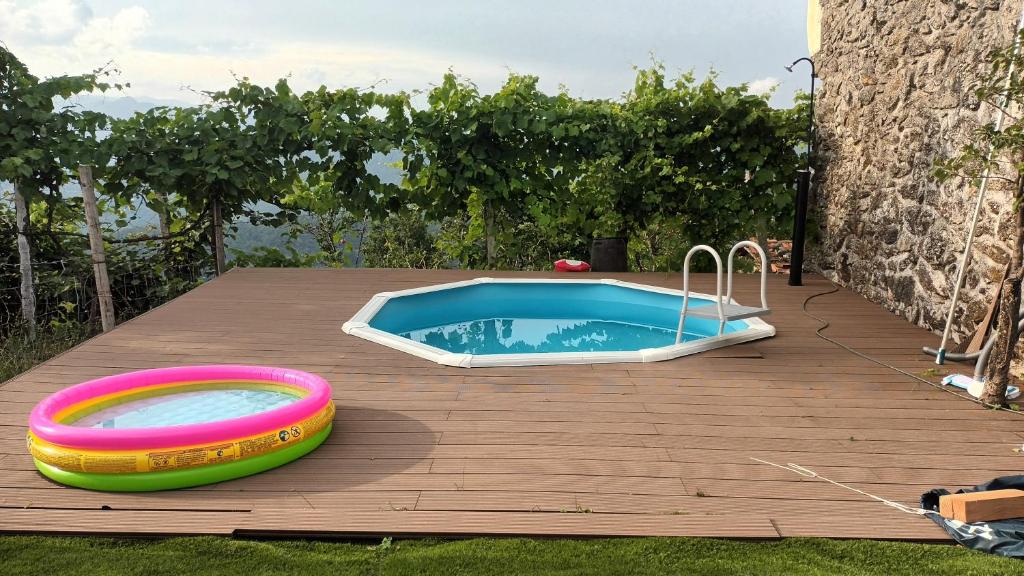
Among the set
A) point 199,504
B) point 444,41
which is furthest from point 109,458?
point 444,41

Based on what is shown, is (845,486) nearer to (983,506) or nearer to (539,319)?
(983,506)

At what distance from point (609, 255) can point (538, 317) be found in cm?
116

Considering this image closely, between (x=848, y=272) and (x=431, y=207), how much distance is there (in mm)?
3910

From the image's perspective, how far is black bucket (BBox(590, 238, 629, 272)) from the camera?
293 inches

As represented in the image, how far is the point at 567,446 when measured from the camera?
3109 millimetres

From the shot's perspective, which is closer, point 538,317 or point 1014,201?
point 1014,201

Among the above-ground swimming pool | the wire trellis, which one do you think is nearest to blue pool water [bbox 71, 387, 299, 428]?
the above-ground swimming pool

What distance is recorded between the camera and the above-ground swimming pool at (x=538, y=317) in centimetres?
592

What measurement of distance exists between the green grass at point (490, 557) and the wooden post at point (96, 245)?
426 cm

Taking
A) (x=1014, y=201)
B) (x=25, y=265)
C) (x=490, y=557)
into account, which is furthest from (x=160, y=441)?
(x=25, y=265)

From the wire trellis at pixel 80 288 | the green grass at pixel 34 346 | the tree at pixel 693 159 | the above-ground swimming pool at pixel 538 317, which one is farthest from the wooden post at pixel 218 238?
the tree at pixel 693 159

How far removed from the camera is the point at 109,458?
2691mm

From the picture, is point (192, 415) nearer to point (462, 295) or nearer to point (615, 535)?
point (615, 535)

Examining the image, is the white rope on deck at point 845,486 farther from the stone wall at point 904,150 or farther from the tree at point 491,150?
the tree at point 491,150
